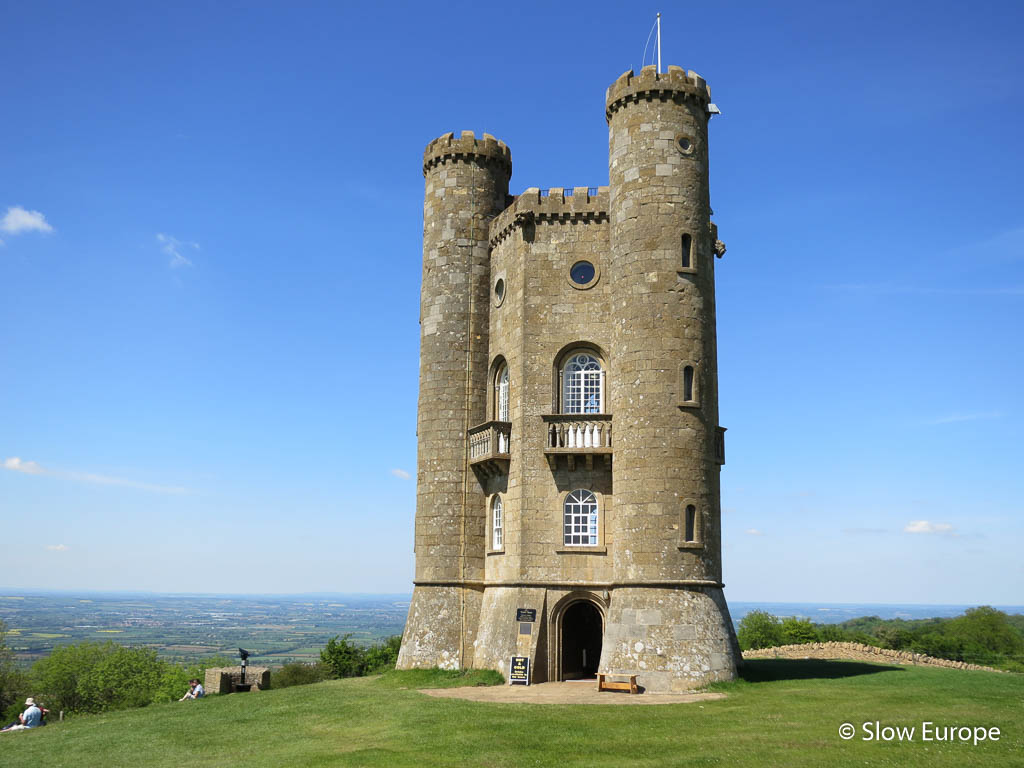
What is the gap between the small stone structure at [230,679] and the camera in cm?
3156

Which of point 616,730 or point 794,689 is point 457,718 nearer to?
point 616,730

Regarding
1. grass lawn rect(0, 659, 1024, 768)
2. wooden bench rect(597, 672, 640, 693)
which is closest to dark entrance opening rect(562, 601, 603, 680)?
wooden bench rect(597, 672, 640, 693)

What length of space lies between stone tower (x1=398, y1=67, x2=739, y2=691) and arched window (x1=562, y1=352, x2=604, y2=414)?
69 millimetres

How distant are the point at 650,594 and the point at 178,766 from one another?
14.4 meters

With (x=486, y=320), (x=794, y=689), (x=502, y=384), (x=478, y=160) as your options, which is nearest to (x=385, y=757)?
(x=794, y=689)

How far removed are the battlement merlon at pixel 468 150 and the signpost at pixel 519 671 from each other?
1936 centimetres

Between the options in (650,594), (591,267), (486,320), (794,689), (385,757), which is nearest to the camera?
(385,757)

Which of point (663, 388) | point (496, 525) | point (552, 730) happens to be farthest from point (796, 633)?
point (552, 730)

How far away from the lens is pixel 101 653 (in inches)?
3194

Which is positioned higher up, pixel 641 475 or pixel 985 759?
pixel 641 475

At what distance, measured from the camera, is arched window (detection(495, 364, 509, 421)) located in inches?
1346

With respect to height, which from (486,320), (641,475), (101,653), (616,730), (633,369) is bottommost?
(101,653)

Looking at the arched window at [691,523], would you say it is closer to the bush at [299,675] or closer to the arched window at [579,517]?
the arched window at [579,517]

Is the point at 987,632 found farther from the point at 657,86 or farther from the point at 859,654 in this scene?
the point at 657,86
